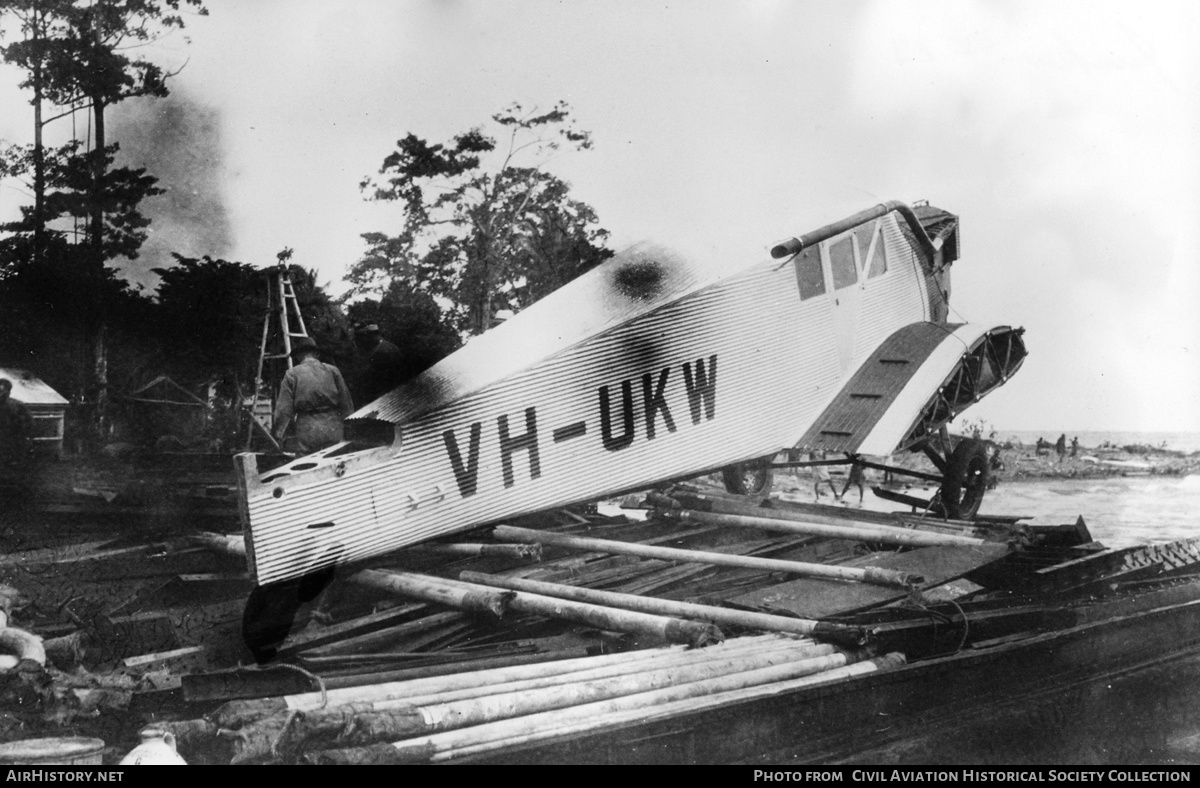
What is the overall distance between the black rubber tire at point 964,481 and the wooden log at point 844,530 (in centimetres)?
190

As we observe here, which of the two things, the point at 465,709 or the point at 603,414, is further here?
the point at 603,414

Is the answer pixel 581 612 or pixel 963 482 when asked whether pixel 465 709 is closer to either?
pixel 581 612

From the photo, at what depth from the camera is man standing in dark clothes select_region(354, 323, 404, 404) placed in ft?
23.6

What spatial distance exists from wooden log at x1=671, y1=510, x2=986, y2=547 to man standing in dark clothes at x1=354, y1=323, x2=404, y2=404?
111 inches

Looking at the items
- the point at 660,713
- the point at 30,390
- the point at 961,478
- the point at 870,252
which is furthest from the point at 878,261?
the point at 30,390

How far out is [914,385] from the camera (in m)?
8.02

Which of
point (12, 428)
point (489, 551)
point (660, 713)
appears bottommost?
point (660, 713)

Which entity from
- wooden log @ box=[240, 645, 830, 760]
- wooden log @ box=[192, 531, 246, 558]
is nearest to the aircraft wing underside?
wooden log @ box=[240, 645, 830, 760]

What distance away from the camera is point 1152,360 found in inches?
276

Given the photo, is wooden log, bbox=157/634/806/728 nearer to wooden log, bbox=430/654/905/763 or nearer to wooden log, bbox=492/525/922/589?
wooden log, bbox=430/654/905/763

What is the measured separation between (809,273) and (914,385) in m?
1.49

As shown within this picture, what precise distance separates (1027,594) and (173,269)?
8.19 metres

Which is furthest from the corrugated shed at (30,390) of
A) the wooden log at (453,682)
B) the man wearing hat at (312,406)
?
the wooden log at (453,682)

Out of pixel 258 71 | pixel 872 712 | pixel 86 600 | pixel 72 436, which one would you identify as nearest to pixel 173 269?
pixel 72 436
